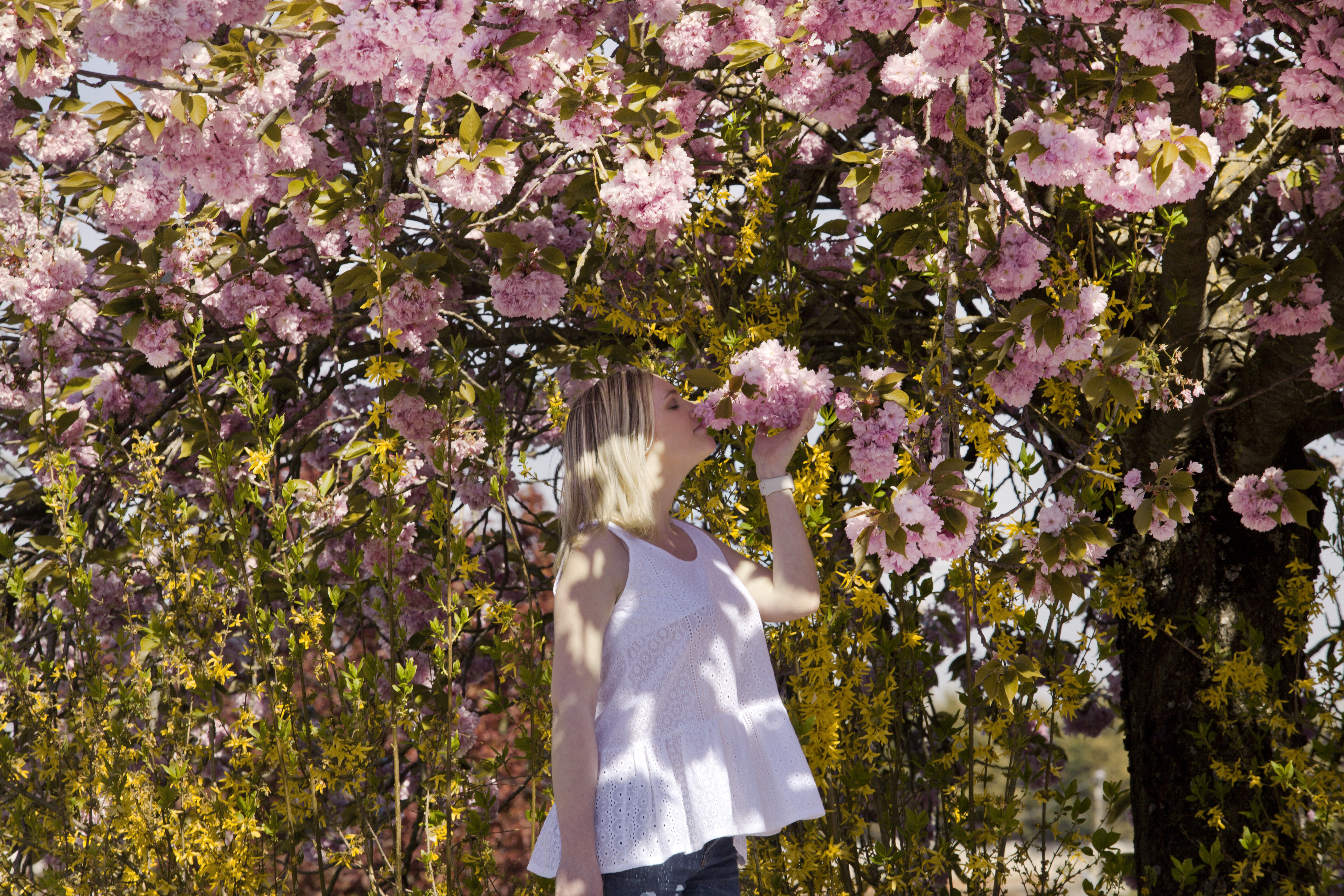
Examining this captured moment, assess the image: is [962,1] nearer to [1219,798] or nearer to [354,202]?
[354,202]

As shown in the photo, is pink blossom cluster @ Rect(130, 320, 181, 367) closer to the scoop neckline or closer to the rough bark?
the scoop neckline

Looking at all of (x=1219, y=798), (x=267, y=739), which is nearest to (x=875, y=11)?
(x=267, y=739)

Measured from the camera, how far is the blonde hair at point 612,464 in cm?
208

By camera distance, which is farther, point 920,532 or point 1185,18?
point 920,532

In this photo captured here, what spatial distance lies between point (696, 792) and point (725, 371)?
3.61 ft

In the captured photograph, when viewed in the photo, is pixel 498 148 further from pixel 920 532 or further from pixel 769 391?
pixel 920 532

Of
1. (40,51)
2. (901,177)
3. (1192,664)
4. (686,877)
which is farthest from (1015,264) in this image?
(40,51)

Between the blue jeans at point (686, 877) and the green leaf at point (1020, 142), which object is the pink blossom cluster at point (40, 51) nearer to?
the green leaf at point (1020, 142)

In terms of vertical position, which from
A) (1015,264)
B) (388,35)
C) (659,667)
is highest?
(388,35)

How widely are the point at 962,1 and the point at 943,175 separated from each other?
0.53m

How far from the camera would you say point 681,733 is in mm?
1941

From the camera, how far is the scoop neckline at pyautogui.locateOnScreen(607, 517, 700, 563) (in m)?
2.05

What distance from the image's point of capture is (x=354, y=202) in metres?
2.70

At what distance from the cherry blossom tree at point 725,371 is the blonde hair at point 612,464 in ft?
0.53
